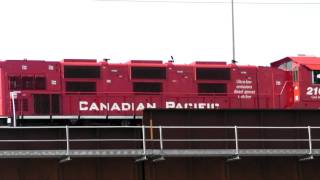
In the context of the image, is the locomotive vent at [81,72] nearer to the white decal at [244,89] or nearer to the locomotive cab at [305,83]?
the white decal at [244,89]

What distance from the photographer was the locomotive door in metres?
25.5

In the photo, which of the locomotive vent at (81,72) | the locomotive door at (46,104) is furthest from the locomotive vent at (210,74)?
the locomotive door at (46,104)

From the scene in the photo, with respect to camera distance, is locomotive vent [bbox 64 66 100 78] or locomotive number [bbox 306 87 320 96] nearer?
locomotive vent [bbox 64 66 100 78]

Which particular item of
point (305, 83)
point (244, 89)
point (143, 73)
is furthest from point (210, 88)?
point (305, 83)

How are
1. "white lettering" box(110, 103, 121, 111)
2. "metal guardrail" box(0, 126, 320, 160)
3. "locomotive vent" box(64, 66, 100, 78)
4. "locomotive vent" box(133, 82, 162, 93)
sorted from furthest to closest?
"locomotive vent" box(133, 82, 162, 93) → "locomotive vent" box(64, 66, 100, 78) → "white lettering" box(110, 103, 121, 111) → "metal guardrail" box(0, 126, 320, 160)

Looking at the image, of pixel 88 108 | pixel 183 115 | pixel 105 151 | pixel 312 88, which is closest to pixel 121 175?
pixel 105 151

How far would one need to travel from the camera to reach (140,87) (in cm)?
2697

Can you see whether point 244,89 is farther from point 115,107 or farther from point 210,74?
point 115,107

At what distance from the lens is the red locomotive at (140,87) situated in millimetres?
25766

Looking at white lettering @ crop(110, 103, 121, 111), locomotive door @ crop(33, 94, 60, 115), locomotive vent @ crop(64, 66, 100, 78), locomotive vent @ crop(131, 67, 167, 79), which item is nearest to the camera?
locomotive door @ crop(33, 94, 60, 115)

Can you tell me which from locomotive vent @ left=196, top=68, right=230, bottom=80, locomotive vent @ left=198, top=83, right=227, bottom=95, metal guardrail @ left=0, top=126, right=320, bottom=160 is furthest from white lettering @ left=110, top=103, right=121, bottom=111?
metal guardrail @ left=0, top=126, right=320, bottom=160

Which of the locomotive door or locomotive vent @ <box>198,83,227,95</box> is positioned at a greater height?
locomotive vent @ <box>198,83,227,95</box>

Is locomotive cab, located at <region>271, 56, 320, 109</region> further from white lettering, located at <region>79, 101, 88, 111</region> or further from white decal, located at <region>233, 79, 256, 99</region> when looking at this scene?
white lettering, located at <region>79, 101, 88, 111</region>

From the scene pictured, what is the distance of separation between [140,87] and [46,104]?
408cm
